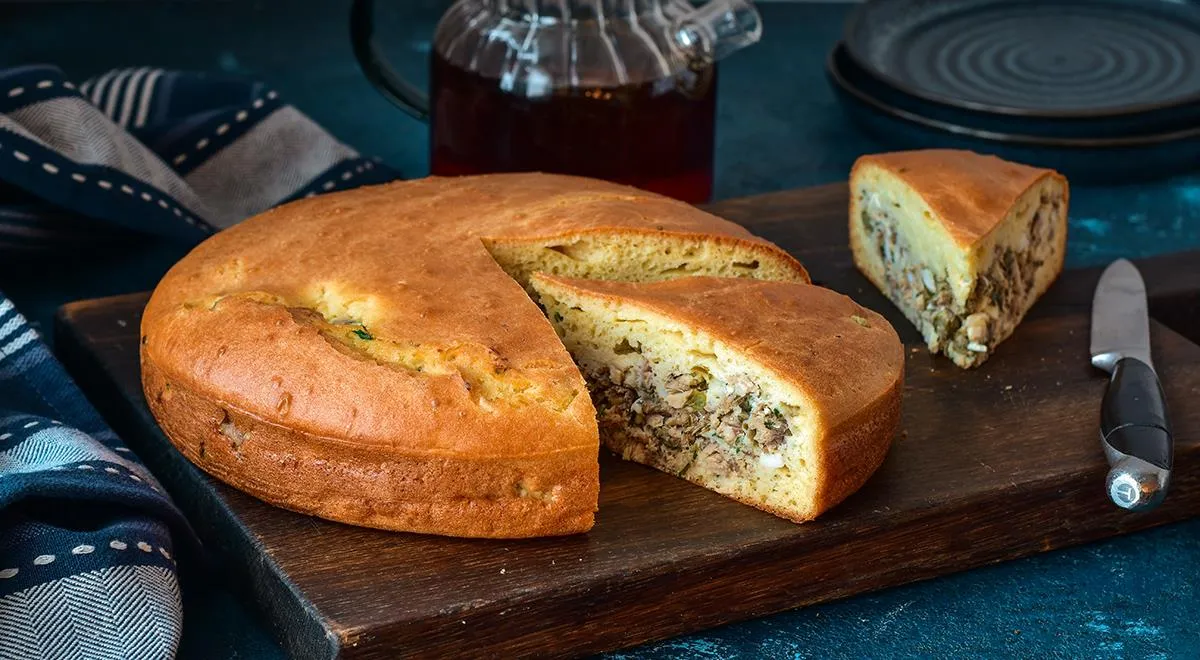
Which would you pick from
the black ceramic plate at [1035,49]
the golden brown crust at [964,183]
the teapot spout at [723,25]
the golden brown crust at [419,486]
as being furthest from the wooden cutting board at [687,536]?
the black ceramic plate at [1035,49]

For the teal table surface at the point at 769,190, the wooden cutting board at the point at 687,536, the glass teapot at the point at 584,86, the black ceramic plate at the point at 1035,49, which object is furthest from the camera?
the black ceramic plate at the point at 1035,49

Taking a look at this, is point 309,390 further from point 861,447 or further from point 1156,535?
point 1156,535

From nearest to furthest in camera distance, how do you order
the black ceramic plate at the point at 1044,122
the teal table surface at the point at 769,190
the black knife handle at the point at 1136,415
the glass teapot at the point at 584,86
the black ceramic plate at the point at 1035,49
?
the teal table surface at the point at 769,190
the black knife handle at the point at 1136,415
the glass teapot at the point at 584,86
the black ceramic plate at the point at 1044,122
the black ceramic plate at the point at 1035,49

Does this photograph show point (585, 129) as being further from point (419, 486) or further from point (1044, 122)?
point (419, 486)

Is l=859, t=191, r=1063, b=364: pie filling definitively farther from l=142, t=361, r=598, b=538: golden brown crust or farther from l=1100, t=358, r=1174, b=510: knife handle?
l=142, t=361, r=598, b=538: golden brown crust

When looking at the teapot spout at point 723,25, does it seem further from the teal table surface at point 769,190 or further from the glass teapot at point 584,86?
the teal table surface at point 769,190
